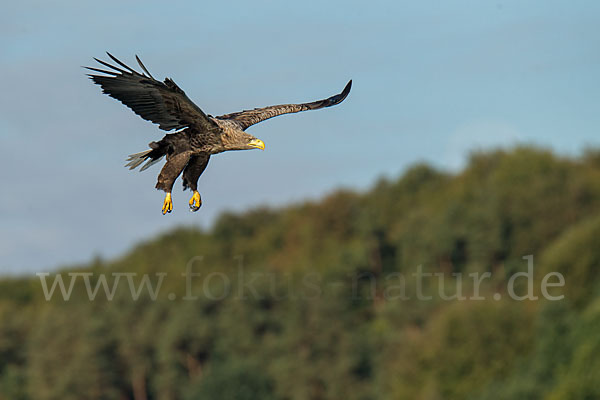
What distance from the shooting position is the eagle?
1664cm

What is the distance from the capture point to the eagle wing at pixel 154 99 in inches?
652

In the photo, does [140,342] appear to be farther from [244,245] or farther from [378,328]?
[244,245]

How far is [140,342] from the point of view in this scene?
98875 millimetres

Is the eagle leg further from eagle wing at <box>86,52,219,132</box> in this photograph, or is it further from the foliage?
the foliage

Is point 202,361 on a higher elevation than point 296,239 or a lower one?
lower

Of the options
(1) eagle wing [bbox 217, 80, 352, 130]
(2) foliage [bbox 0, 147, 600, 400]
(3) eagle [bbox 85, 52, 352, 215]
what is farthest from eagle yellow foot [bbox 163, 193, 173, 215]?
(2) foliage [bbox 0, 147, 600, 400]

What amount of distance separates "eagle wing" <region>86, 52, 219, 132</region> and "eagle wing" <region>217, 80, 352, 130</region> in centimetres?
121

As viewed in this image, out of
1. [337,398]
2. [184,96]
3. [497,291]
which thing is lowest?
[337,398]

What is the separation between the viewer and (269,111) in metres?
19.4

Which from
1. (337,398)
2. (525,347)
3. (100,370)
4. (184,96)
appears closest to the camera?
(184,96)

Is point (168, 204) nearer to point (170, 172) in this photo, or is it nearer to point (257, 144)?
point (170, 172)

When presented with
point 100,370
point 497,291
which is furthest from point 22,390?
point 497,291

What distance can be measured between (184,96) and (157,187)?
4.62ft

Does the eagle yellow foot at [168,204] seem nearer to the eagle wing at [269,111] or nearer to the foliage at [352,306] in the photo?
the eagle wing at [269,111]
